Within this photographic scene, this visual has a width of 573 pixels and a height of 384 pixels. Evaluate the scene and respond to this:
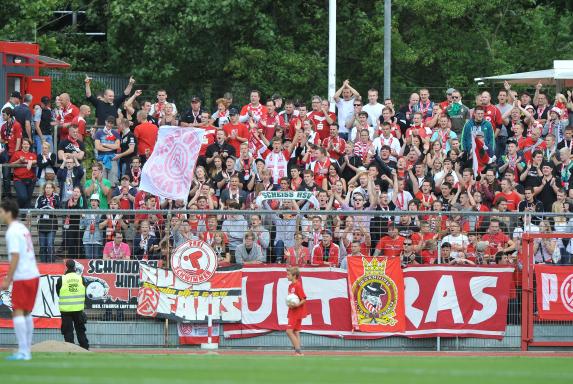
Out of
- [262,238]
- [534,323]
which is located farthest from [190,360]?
[534,323]

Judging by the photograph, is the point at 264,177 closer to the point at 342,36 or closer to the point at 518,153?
the point at 518,153

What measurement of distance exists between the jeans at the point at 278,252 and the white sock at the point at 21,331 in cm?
707

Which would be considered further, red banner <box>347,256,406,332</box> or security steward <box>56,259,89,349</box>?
red banner <box>347,256,406,332</box>

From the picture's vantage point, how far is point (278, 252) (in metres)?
21.5

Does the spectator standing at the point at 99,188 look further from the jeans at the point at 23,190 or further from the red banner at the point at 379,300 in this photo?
the red banner at the point at 379,300

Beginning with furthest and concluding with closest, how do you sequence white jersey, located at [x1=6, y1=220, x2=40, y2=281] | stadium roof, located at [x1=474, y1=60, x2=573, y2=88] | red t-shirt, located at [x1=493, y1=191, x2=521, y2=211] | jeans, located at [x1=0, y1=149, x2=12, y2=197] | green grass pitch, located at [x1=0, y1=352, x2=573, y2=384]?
stadium roof, located at [x1=474, y1=60, x2=573, y2=88] < jeans, located at [x1=0, y1=149, x2=12, y2=197] < red t-shirt, located at [x1=493, y1=191, x2=521, y2=211] < white jersey, located at [x1=6, y1=220, x2=40, y2=281] < green grass pitch, located at [x1=0, y1=352, x2=573, y2=384]

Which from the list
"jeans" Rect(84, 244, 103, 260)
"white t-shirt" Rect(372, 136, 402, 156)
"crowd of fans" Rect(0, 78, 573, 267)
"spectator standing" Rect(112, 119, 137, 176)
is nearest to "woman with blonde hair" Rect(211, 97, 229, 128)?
"crowd of fans" Rect(0, 78, 573, 267)

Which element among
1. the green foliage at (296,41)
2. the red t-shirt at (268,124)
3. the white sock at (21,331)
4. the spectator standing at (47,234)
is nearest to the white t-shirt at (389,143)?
the red t-shirt at (268,124)

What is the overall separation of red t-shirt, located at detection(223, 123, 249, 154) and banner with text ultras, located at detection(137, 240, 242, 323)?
4.96 meters

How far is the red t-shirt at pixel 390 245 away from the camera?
2142cm

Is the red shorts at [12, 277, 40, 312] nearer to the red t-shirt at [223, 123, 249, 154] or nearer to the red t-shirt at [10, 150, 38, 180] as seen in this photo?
the red t-shirt at [10, 150, 38, 180]

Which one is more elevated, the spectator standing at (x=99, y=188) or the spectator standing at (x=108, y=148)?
the spectator standing at (x=108, y=148)

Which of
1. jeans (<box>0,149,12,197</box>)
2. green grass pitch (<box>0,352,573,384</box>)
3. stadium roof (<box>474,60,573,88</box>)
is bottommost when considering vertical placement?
green grass pitch (<box>0,352,573,384</box>)

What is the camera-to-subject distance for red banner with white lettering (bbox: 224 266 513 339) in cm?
2133
